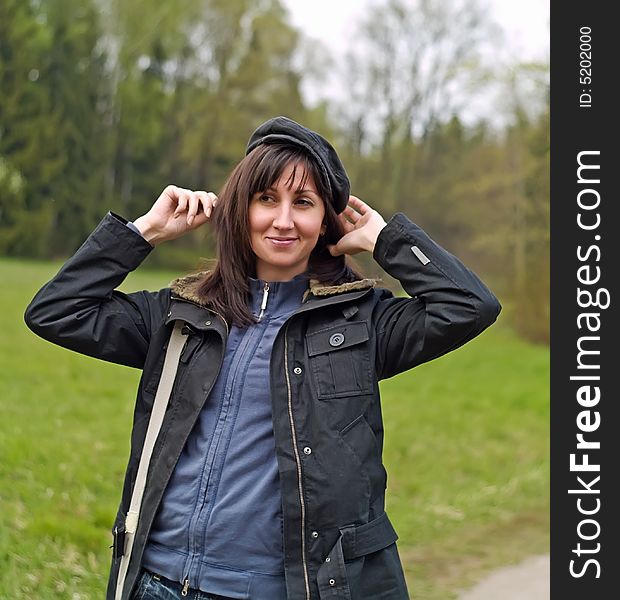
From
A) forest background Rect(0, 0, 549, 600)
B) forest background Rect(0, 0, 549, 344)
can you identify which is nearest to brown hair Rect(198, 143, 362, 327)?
forest background Rect(0, 0, 549, 600)

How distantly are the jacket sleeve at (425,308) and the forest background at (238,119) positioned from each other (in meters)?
8.82

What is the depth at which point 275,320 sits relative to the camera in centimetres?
236

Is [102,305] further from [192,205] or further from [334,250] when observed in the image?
[334,250]

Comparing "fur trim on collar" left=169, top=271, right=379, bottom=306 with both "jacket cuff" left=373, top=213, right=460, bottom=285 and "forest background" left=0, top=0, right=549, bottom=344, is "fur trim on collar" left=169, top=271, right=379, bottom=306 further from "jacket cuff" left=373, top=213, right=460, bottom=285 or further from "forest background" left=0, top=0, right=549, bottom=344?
"forest background" left=0, top=0, right=549, bottom=344

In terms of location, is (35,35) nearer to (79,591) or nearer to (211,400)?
(79,591)

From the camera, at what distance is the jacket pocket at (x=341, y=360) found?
2.22 m

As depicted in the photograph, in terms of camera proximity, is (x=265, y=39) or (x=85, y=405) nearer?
(x=85, y=405)

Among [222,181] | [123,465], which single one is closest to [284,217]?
[123,465]

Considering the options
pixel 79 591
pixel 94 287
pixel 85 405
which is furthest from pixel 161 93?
pixel 94 287

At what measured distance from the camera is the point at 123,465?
6.00 metres

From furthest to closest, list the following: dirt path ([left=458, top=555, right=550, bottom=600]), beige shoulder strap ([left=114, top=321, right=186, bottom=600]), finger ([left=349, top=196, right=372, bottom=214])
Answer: dirt path ([left=458, top=555, right=550, bottom=600]), finger ([left=349, top=196, right=372, bottom=214]), beige shoulder strap ([left=114, top=321, right=186, bottom=600])

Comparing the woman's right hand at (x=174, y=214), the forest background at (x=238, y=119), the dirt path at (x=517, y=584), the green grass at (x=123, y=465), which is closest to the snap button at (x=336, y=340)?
the woman's right hand at (x=174, y=214)

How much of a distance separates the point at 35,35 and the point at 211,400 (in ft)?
31.9

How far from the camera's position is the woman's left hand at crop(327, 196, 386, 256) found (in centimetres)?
249
